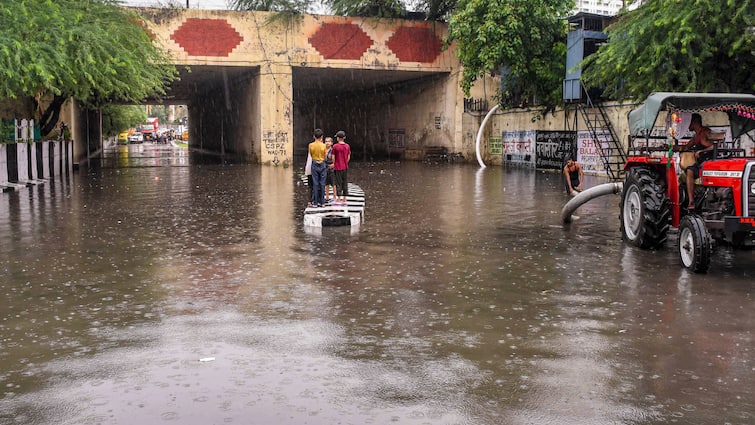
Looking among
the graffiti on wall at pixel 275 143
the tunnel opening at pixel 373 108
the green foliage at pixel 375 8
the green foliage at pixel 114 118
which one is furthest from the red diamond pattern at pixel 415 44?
the green foliage at pixel 114 118

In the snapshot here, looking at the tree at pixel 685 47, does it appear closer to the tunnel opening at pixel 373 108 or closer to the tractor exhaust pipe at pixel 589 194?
the tractor exhaust pipe at pixel 589 194

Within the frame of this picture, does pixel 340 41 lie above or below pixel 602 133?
above

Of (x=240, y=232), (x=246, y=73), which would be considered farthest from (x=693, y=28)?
(x=246, y=73)

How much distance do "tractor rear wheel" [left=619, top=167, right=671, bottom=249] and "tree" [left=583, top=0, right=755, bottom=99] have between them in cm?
1055

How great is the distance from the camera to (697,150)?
1066 cm

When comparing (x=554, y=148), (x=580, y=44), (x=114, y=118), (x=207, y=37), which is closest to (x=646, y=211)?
(x=580, y=44)

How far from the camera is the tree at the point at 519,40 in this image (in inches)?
1352

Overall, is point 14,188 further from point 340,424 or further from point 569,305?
point 340,424

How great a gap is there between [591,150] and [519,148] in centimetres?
649

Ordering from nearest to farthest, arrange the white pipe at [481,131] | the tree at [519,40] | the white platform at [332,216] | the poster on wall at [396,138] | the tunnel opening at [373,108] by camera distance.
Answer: the white platform at [332,216]
the tree at [519,40]
the white pipe at [481,131]
the tunnel opening at [373,108]
the poster on wall at [396,138]

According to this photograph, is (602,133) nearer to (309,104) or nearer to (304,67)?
(304,67)

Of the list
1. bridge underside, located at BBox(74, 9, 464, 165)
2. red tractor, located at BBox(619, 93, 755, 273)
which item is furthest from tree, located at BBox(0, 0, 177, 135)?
Result: red tractor, located at BBox(619, 93, 755, 273)

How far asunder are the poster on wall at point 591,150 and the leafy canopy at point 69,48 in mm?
17252

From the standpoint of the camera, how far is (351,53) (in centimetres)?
3888
